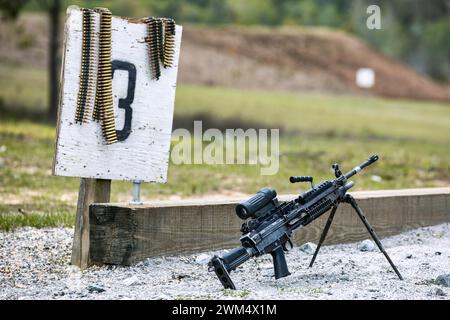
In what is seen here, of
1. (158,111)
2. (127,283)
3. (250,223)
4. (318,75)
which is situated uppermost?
(318,75)

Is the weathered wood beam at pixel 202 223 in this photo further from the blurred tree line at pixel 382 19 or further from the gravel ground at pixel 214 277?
the blurred tree line at pixel 382 19

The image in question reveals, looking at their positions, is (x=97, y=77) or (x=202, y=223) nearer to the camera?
(x=97, y=77)

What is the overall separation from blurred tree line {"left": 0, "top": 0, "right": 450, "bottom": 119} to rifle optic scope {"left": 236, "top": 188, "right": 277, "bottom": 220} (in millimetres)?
26768

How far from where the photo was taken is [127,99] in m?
6.69

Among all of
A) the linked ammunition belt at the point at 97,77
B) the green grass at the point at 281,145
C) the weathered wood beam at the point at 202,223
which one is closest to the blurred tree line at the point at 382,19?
the green grass at the point at 281,145

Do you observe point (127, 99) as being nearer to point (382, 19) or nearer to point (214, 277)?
point (214, 277)

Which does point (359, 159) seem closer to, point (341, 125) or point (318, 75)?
point (341, 125)

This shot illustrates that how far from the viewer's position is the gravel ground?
602cm

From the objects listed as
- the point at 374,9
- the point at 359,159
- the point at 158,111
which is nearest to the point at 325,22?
the point at 374,9

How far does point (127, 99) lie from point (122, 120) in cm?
16

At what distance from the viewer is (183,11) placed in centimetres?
3234

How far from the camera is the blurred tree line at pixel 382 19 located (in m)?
34.2

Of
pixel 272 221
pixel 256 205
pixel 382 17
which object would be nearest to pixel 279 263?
pixel 272 221

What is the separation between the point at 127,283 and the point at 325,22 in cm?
3050
